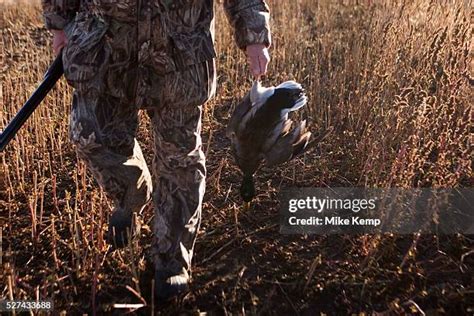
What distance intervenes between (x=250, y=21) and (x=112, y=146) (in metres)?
0.74

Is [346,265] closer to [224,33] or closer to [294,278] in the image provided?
[294,278]

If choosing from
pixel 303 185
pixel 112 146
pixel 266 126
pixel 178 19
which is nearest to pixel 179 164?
pixel 112 146

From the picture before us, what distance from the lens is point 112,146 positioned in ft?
6.95

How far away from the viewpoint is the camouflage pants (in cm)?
193

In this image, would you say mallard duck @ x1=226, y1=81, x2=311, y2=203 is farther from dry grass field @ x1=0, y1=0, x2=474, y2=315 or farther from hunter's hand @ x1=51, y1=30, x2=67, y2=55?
hunter's hand @ x1=51, y1=30, x2=67, y2=55

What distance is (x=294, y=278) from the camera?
2.30 m

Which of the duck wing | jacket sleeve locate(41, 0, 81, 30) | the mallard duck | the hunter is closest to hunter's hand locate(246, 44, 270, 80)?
the hunter

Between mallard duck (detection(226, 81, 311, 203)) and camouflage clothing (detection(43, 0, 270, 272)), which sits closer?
camouflage clothing (detection(43, 0, 270, 272))

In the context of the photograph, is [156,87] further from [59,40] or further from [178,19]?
[59,40]

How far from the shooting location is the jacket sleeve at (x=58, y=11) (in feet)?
6.73

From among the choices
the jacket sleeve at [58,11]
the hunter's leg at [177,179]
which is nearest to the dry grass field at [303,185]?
the hunter's leg at [177,179]

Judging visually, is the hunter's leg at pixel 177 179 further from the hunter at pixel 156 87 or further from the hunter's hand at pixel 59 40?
the hunter's hand at pixel 59 40

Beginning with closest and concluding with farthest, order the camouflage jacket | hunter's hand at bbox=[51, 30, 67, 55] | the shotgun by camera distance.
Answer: the camouflage jacket
hunter's hand at bbox=[51, 30, 67, 55]
the shotgun

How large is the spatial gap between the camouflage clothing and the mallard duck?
281mm
